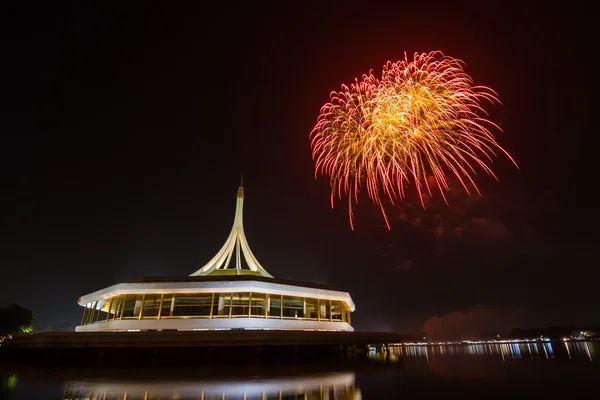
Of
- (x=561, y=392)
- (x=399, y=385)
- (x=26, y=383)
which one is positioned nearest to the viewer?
(x=561, y=392)

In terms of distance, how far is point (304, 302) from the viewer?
95.2ft

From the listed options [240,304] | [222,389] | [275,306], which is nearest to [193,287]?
[240,304]

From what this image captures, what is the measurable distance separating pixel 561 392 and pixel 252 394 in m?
9.33

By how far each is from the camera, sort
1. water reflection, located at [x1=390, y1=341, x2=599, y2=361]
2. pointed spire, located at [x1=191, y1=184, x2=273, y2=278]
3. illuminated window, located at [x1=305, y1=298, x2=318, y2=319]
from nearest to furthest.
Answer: water reflection, located at [x1=390, y1=341, x2=599, y2=361] → illuminated window, located at [x1=305, y1=298, x2=318, y2=319] → pointed spire, located at [x1=191, y1=184, x2=273, y2=278]

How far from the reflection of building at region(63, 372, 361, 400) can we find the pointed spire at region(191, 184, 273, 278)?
74.7 feet

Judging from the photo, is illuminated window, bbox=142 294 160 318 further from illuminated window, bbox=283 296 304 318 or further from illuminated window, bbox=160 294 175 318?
illuminated window, bbox=283 296 304 318

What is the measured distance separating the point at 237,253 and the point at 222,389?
97.2ft

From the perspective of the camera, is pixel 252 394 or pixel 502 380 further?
pixel 502 380

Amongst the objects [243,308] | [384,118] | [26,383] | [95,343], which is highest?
[384,118]

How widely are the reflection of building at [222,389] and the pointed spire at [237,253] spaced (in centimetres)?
2277

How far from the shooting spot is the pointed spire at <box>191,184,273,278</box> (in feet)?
120

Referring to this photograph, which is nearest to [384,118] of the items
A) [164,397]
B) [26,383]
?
[164,397]

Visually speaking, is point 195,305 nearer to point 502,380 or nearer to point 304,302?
point 304,302

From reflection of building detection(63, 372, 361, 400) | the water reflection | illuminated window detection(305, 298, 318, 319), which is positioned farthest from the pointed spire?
reflection of building detection(63, 372, 361, 400)
